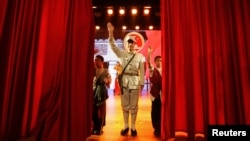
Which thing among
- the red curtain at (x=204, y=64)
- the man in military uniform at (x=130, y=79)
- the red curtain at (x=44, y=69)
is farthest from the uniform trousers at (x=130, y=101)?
the red curtain at (x=204, y=64)

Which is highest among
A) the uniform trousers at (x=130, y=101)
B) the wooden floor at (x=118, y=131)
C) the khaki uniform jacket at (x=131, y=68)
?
the khaki uniform jacket at (x=131, y=68)

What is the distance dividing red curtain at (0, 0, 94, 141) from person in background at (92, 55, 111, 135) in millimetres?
441

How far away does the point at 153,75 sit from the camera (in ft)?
12.8

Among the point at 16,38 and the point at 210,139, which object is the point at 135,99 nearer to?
the point at 16,38

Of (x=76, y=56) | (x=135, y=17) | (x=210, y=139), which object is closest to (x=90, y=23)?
(x=76, y=56)

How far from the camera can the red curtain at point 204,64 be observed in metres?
3.06

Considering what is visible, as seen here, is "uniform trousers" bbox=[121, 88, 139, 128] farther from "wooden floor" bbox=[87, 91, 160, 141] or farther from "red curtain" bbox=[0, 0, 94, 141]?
"red curtain" bbox=[0, 0, 94, 141]

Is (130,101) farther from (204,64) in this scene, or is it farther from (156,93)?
(204,64)

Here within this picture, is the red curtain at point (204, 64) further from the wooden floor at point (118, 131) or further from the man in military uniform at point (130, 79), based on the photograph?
the man in military uniform at point (130, 79)

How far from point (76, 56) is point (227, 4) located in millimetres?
1999

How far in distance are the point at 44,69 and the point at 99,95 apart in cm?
104

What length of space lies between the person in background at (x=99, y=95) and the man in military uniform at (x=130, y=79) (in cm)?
32

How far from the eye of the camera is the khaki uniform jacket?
379 centimetres

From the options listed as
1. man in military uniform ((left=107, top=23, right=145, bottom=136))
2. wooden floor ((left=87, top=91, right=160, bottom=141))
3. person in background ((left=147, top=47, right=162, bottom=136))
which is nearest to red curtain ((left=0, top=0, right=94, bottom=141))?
wooden floor ((left=87, top=91, right=160, bottom=141))
